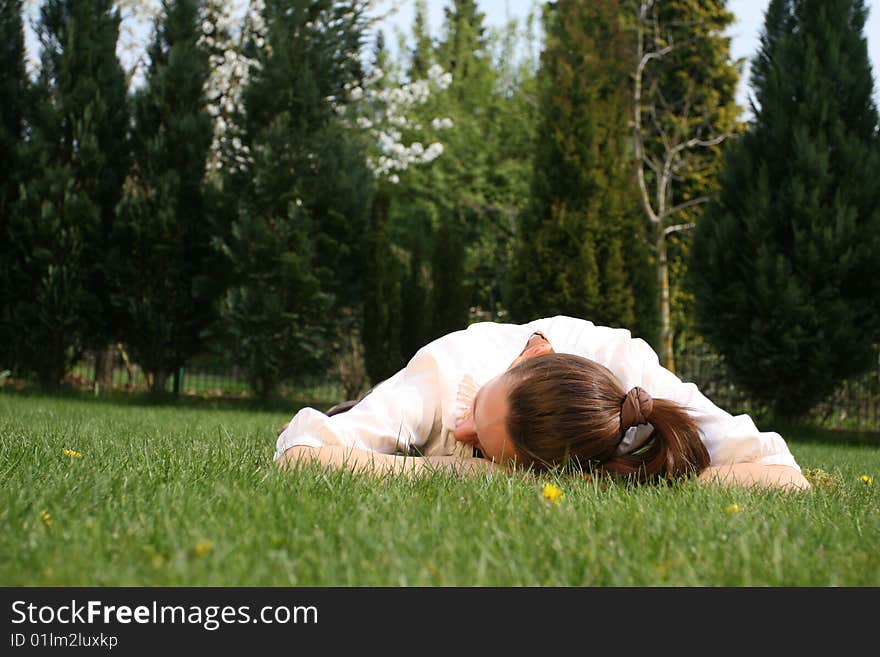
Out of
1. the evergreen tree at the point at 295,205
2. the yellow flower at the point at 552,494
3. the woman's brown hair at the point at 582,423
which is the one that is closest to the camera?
the yellow flower at the point at 552,494

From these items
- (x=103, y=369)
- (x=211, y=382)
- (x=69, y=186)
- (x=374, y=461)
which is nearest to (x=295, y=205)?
(x=69, y=186)

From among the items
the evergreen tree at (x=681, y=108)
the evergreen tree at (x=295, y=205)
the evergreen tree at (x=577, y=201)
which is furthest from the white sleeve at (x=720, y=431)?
the evergreen tree at (x=681, y=108)

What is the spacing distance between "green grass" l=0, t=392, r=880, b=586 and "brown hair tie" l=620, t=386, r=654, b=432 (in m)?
0.21

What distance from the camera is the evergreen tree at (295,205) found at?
31.2 feet

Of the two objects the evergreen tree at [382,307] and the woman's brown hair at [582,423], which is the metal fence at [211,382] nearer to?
the evergreen tree at [382,307]

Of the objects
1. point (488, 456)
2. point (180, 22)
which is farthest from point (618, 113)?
point (488, 456)

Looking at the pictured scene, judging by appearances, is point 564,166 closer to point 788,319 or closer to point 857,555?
point 788,319

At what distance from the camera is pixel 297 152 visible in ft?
32.6

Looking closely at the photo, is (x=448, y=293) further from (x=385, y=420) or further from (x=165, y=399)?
(x=385, y=420)

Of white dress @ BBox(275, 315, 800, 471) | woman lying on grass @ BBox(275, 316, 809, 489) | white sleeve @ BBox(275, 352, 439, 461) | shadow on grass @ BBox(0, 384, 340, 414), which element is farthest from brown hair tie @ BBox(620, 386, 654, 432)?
shadow on grass @ BBox(0, 384, 340, 414)

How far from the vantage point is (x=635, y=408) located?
240 centimetres

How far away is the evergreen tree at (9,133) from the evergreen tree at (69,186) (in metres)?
0.14

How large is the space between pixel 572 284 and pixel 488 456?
6.66 metres

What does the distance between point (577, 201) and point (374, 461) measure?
7450 millimetres
